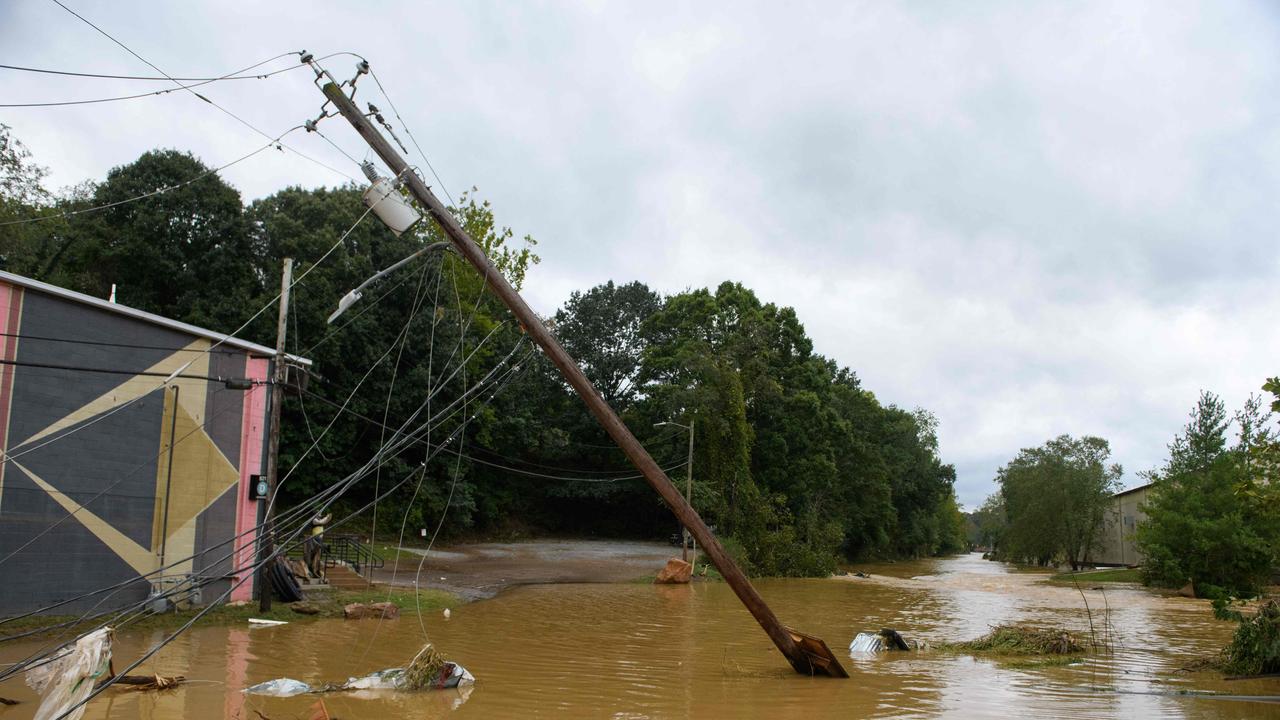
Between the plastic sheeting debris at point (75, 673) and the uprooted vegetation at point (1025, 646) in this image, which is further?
the uprooted vegetation at point (1025, 646)

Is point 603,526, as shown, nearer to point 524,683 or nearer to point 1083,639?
point 1083,639

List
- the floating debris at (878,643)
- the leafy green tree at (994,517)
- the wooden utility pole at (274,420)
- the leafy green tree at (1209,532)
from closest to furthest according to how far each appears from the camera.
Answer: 1. the floating debris at (878,643)
2. the wooden utility pole at (274,420)
3. the leafy green tree at (1209,532)
4. the leafy green tree at (994,517)

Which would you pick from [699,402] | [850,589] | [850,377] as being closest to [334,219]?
[699,402]

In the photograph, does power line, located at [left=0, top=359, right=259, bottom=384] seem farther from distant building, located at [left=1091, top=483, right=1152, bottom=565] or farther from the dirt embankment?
distant building, located at [left=1091, top=483, right=1152, bottom=565]

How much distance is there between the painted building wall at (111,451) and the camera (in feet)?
50.2

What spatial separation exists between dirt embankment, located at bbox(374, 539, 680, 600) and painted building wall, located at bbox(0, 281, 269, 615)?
5.71m

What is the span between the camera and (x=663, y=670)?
499 inches

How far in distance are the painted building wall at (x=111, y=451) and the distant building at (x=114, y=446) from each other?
2cm

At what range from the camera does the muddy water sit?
9.68 metres

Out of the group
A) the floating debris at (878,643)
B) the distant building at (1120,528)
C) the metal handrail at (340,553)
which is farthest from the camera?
the distant building at (1120,528)

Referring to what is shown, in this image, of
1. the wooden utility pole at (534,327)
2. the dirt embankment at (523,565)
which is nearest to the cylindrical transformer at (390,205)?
the wooden utility pole at (534,327)

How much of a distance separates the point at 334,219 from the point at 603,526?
27489 mm

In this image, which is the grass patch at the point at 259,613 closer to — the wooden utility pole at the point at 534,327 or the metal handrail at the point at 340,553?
the metal handrail at the point at 340,553

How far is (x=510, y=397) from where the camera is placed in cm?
4734
